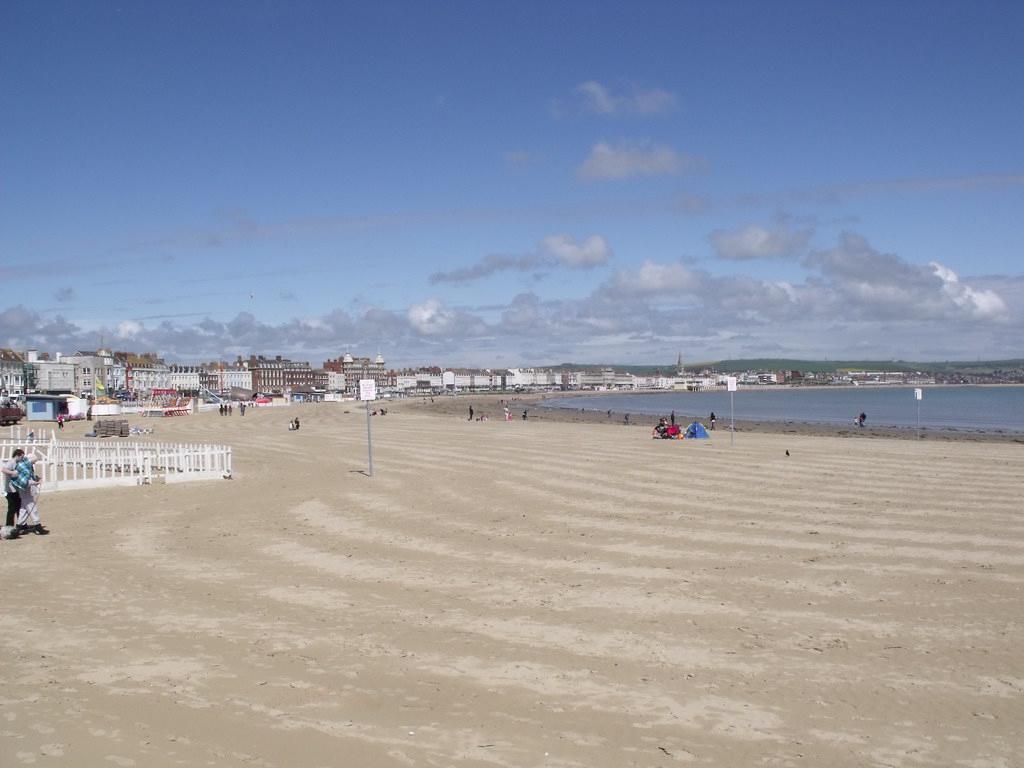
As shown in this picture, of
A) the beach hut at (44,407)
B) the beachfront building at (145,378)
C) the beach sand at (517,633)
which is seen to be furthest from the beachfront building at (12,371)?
the beach sand at (517,633)

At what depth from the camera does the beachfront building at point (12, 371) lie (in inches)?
5522

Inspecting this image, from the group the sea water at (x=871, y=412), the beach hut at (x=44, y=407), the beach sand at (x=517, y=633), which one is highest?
the beach hut at (x=44, y=407)

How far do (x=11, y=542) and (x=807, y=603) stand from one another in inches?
473

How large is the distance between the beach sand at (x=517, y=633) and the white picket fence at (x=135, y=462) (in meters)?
2.94

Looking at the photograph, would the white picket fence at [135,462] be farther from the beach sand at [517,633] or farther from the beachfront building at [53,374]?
the beachfront building at [53,374]

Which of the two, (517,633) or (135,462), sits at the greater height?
(135,462)

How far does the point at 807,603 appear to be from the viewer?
9.42 m

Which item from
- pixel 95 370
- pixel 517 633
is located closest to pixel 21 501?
pixel 517 633

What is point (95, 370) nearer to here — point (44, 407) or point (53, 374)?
point (53, 374)

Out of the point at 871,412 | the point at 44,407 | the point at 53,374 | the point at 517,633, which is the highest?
the point at 53,374

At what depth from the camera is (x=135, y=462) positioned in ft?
69.9

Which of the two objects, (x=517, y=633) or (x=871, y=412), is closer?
(x=517, y=633)

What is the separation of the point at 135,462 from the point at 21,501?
7.50 meters

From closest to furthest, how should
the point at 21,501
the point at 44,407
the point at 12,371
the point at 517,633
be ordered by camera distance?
the point at 517,633 < the point at 21,501 < the point at 44,407 < the point at 12,371
